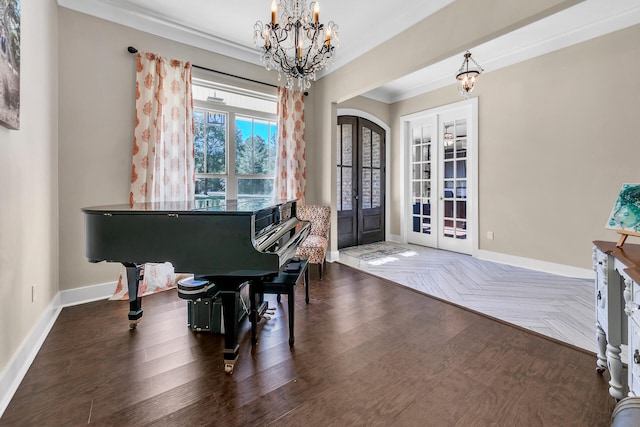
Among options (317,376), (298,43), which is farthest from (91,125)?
(317,376)

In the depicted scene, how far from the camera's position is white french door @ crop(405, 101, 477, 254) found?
472 cm

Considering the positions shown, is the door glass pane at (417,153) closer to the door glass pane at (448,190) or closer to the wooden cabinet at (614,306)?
the door glass pane at (448,190)

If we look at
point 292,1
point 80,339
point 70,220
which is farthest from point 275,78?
point 80,339

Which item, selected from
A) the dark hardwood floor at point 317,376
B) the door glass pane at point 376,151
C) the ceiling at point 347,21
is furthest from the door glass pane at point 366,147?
the dark hardwood floor at point 317,376

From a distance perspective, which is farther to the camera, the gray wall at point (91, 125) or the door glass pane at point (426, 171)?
the door glass pane at point (426, 171)

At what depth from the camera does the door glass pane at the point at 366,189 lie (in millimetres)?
5586

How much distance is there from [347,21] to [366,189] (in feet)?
10.1

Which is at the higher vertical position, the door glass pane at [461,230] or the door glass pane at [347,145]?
the door glass pane at [347,145]

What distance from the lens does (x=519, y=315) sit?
2.51m

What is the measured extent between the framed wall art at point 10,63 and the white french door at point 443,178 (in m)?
5.21

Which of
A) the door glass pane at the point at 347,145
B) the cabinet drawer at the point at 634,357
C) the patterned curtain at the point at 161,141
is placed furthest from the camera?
the door glass pane at the point at 347,145

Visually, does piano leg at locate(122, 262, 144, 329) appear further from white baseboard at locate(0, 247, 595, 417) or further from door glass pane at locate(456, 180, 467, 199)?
door glass pane at locate(456, 180, 467, 199)

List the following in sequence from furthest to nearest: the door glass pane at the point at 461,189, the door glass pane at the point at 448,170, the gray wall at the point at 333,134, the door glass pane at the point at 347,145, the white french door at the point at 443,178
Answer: the door glass pane at the point at 347,145, the door glass pane at the point at 448,170, the door glass pane at the point at 461,189, the white french door at the point at 443,178, the gray wall at the point at 333,134

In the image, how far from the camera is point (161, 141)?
3129 mm
